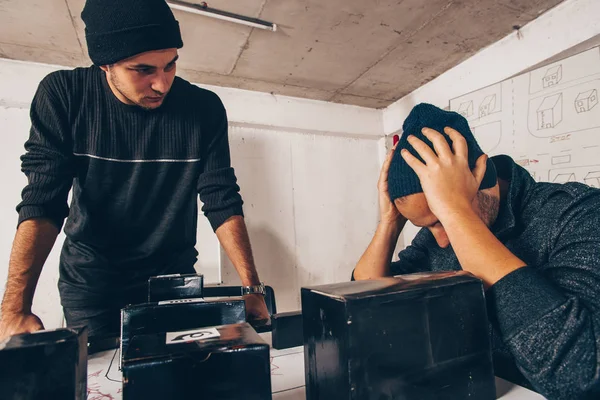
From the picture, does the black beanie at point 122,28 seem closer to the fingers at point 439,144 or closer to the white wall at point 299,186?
the fingers at point 439,144

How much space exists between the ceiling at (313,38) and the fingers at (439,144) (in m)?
1.50

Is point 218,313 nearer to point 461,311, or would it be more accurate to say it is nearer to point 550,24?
point 461,311

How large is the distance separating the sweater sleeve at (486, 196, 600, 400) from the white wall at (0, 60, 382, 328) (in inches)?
97.2

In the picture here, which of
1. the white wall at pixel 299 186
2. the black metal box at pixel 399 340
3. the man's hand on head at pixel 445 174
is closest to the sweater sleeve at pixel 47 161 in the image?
the black metal box at pixel 399 340

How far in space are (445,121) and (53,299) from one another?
110 inches

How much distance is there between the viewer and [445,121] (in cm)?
84

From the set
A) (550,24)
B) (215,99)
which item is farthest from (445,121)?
(550,24)

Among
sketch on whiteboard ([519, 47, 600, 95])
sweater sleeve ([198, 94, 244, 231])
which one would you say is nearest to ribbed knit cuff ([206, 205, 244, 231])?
sweater sleeve ([198, 94, 244, 231])

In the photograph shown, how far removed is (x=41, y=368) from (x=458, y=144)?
0.82m

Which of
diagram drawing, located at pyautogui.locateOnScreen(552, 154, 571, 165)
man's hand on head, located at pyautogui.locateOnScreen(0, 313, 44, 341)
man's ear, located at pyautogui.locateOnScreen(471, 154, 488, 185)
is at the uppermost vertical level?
diagram drawing, located at pyautogui.locateOnScreen(552, 154, 571, 165)

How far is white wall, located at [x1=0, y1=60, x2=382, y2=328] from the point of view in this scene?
3031 millimetres

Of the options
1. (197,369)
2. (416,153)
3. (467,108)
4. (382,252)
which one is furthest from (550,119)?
(197,369)

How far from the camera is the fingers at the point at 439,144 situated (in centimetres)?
74

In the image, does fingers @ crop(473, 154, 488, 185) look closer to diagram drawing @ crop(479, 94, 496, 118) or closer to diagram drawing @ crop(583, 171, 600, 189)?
diagram drawing @ crop(583, 171, 600, 189)
